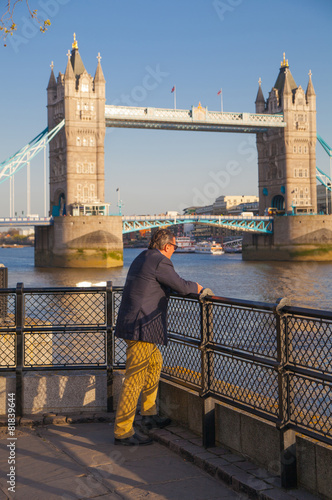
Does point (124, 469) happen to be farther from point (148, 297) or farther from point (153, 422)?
point (148, 297)

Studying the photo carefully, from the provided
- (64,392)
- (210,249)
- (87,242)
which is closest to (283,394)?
(64,392)

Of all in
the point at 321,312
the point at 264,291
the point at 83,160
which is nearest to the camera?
the point at 321,312

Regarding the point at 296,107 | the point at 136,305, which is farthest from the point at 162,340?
the point at 296,107

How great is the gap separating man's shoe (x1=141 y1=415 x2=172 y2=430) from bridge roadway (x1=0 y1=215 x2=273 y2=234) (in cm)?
4723

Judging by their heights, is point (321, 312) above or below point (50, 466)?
above

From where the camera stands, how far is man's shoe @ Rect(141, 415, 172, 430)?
440 cm

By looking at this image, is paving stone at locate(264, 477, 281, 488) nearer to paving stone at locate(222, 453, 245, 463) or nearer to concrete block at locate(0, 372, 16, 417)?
paving stone at locate(222, 453, 245, 463)

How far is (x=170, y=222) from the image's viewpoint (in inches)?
2190

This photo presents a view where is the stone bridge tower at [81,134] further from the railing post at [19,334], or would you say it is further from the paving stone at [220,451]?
the paving stone at [220,451]

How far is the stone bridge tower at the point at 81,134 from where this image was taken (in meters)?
53.8

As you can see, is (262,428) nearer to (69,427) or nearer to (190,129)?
(69,427)

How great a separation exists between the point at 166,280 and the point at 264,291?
944 inches

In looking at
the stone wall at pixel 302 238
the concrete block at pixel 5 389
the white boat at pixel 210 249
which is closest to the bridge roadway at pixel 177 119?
the stone wall at pixel 302 238

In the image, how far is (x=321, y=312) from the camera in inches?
126
